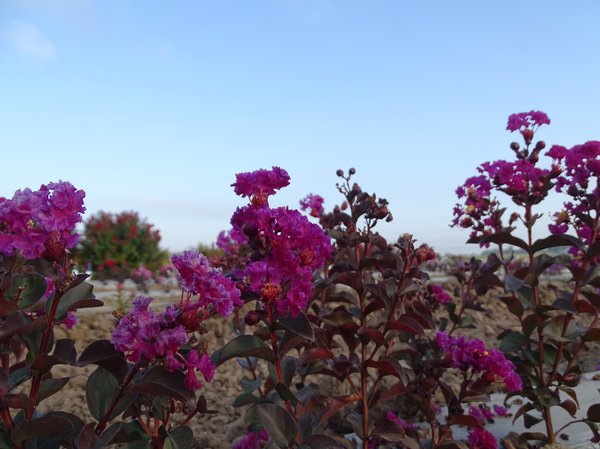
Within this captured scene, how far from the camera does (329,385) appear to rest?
3275 millimetres

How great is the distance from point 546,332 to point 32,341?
82.8 inches

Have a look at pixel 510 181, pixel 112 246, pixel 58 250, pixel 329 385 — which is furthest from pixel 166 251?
pixel 58 250

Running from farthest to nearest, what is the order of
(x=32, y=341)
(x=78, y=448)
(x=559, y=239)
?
(x=559, y=239) < (x=32, y=341) < (x=78, y=448)

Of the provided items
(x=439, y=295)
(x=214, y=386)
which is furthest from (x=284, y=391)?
(x=214, y=386)

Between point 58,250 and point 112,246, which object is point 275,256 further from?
point 112,246

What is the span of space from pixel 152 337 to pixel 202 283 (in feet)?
0.53

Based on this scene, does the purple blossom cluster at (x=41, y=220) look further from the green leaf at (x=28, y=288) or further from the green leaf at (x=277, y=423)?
the green leaf at (x=277, y=423)

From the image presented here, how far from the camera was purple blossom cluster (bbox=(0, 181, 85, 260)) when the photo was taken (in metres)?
1.29

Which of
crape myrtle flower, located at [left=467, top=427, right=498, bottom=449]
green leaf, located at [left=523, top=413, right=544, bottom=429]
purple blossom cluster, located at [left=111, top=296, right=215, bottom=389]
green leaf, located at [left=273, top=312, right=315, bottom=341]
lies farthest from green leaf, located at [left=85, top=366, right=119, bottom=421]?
green leaf, located at [left=523, top=413, right=544, bottom=429]

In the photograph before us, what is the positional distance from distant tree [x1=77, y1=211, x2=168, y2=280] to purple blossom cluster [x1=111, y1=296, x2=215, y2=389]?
940cm

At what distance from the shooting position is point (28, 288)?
148cm

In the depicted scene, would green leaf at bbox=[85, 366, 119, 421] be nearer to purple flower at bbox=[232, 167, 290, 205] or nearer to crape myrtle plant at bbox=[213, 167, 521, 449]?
crape myrtle plant at bbox=[213, 167, 521, 449]

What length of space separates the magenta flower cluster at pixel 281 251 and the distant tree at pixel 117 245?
9195 millimetres

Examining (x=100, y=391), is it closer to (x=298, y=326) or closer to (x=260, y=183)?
(x=298, y=326)
